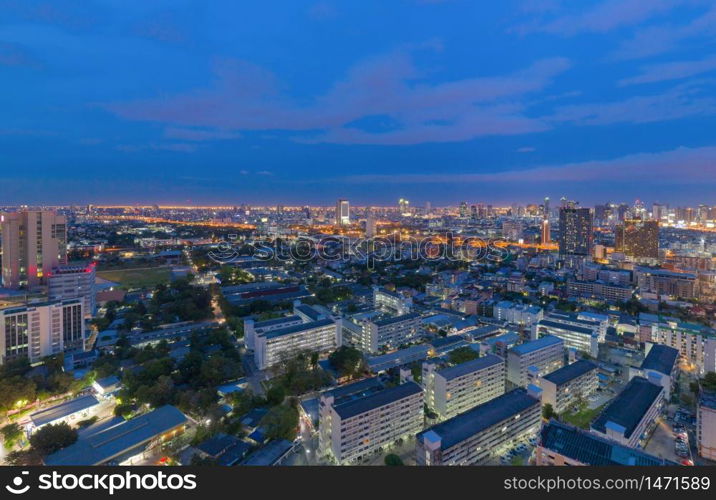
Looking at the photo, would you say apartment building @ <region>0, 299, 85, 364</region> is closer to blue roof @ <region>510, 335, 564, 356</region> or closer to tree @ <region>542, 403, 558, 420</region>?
blue roof @ <region>510, 335, 564, 356</region>

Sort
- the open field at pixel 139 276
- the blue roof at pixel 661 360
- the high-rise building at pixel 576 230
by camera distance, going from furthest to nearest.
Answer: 1. the high-rise building at pixel 576 230
2. the open field at pixel 139 276
3. the blue roof at pixel 661 360

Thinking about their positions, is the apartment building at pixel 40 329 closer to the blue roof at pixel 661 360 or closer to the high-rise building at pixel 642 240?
the blue roof at pixel 661 360

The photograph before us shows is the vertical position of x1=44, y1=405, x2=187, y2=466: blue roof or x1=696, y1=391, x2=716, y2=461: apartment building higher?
x1=696, y1=391, x2=716, y2=461: apartment building

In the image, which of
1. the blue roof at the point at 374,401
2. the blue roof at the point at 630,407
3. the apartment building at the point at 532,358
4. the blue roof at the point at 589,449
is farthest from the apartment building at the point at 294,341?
the blue roof at the point at 630,407

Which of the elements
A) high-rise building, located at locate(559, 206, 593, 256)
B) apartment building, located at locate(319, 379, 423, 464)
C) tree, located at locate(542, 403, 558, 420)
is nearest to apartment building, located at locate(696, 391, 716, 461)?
tree, located at locate(542, 403, 558, 420)

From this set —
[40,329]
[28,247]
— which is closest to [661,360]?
[40,329]

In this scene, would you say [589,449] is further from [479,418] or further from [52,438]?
[52,438]
